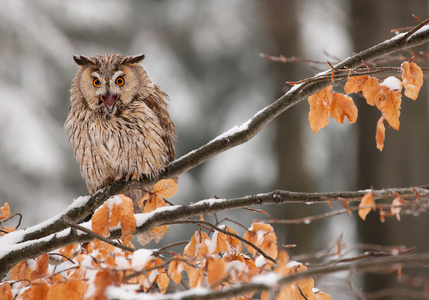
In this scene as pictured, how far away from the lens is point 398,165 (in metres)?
6.73

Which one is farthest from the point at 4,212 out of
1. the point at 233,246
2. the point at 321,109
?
the point at 321,109

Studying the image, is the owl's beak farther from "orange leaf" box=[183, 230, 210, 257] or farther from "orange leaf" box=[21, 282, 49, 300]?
"orange leaf" box=[21, 282, 49, 300]

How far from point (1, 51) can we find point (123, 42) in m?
2.41

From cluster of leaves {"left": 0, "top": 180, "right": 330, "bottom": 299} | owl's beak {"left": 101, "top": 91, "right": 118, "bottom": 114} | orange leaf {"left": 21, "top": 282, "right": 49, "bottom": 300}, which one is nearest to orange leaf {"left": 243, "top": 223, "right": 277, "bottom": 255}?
cluster of leaves {"left": 0, "top": 180, "right": 330, "bottom": 299}

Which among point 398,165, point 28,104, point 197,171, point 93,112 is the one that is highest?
point 28,104

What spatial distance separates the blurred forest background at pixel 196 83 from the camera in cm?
887

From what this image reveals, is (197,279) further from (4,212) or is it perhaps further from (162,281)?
(4,212)

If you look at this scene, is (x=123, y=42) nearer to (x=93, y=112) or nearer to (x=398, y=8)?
(x=398, y=8)

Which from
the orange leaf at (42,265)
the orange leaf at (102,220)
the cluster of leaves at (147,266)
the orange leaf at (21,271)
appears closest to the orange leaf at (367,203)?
the cluster of leaves at (147,266)

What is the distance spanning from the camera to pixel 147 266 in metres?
1.88

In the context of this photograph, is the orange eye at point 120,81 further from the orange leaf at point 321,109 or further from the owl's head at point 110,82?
the orange leaf at point 321,109

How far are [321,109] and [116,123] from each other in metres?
1.46

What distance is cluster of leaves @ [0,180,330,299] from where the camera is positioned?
178cm

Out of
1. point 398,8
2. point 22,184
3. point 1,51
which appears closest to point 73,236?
point 398,8
